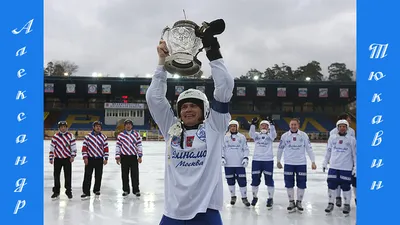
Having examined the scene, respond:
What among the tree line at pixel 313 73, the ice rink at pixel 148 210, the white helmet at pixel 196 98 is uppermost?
the tree line at pixel 313 73

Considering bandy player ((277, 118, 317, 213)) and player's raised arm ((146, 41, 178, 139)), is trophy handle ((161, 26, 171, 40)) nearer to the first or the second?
player's raised arm ((146, 41, 178, 139))

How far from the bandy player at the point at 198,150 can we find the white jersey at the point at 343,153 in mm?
4538

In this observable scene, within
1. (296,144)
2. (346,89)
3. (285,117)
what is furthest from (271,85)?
(296,144)

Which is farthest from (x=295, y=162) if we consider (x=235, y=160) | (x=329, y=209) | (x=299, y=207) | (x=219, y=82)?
(x=219, y=82)

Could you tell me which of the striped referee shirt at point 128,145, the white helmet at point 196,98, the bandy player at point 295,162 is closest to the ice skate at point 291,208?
the bandy player at point 295,162

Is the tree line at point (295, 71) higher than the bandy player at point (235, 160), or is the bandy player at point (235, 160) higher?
the tree line at point (295, 71)

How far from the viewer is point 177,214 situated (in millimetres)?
2256

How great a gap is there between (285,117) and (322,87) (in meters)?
5.61

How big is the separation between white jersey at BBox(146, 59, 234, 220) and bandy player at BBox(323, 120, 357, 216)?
4492 mm

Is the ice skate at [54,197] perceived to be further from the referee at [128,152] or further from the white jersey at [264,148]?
the white jersey at [264,148]

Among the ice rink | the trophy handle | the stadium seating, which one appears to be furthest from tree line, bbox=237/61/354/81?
the trophy handle

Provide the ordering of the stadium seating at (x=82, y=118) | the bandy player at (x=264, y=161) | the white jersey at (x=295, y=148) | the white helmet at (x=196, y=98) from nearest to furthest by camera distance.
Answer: the white helmet at (x=196, y=98) < the white jersey at (x=295, y=148) < the bandy player at (x=264, y=161) < the stadium seating at (x=82, y=118)

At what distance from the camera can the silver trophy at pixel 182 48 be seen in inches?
92.4

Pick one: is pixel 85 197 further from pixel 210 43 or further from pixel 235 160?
pixel 210 43
